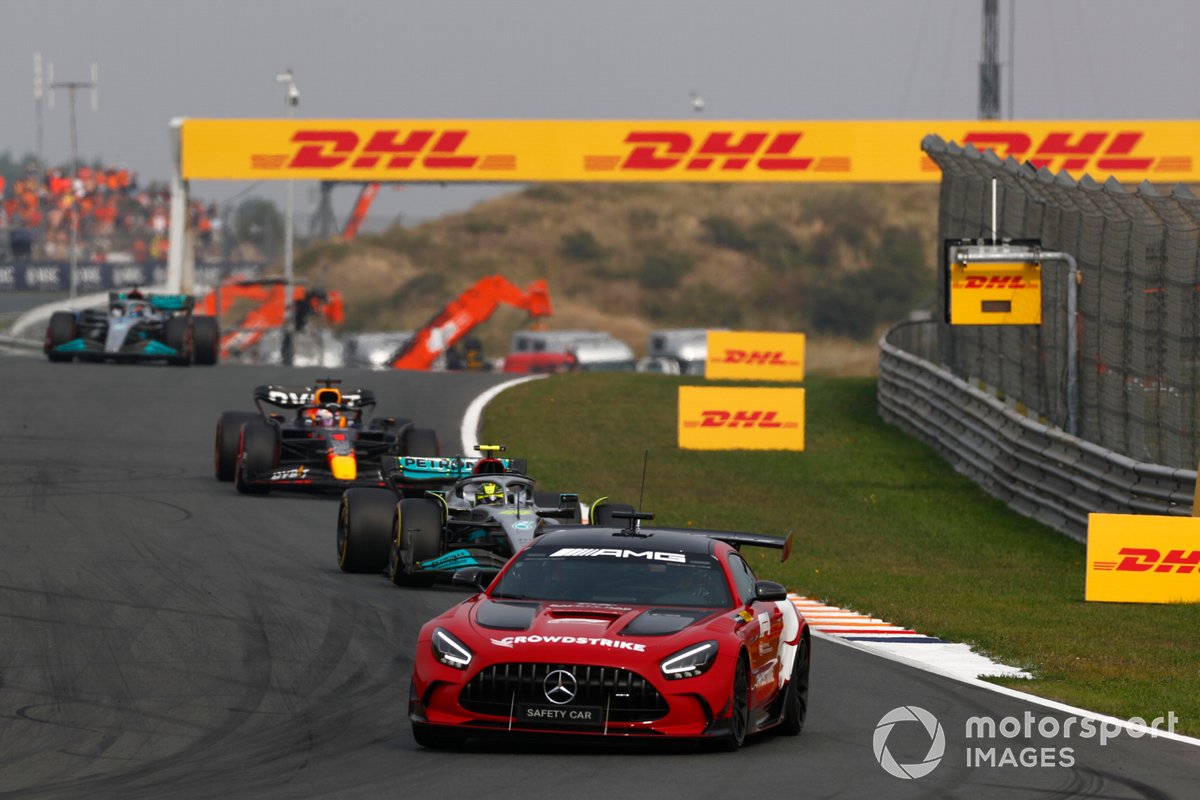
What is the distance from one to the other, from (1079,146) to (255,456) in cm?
2550

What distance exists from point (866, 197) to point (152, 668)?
3645 inches

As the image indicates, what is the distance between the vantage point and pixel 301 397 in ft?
74.3

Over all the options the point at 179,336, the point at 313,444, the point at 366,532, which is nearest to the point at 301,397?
the point at 313,444

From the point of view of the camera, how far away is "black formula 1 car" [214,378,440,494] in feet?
69.3

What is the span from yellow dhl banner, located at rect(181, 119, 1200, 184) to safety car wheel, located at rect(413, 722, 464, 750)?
108 feet

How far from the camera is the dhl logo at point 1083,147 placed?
41531 millimetres

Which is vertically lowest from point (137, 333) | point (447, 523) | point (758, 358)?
point (447, 523)

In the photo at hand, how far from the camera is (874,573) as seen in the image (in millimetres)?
18234

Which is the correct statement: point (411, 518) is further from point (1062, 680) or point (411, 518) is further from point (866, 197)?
point (866, 197)

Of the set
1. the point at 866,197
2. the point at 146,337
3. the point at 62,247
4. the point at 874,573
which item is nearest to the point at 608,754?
the point at 874,573

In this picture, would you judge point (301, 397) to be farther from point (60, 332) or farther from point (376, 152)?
point (376, 152)

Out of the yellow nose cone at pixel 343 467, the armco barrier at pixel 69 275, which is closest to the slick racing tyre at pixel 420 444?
the yellow nose cone at pixel 343 467

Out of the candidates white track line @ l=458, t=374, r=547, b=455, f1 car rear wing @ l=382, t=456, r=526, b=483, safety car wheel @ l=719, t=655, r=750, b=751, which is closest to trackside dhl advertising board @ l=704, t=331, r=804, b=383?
white track line @ l=458, t=374, r=547, b=455

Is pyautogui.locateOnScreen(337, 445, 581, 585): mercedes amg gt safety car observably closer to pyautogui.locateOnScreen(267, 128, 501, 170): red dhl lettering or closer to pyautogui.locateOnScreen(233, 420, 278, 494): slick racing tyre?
pyautogui.locateOnScreen(233, 420, 278, 494): slick racing tyre
